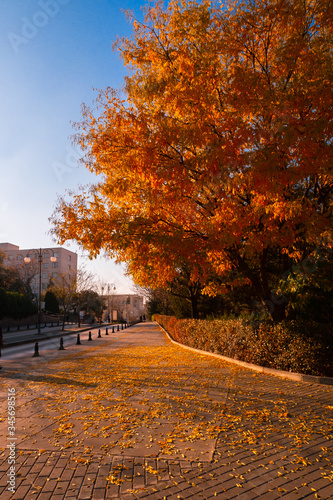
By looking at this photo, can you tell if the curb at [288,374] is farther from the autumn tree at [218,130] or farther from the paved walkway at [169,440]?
the autumn tree at [218,130]

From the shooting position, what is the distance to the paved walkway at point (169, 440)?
349 centimetres

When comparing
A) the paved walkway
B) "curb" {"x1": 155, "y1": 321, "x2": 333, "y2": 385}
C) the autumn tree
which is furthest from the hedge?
the autumn tree

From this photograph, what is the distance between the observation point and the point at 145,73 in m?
8.88

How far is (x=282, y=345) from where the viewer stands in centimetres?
944

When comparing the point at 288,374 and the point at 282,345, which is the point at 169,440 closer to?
the point at 288,374

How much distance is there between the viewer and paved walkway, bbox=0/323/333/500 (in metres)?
3.49

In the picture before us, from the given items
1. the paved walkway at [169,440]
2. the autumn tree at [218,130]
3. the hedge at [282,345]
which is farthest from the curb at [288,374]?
the autumn tree at [218,130]

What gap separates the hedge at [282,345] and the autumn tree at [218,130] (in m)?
2.50

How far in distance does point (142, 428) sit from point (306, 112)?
7.20 metres

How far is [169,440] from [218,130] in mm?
6613

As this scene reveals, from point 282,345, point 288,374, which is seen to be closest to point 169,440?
point 288,374

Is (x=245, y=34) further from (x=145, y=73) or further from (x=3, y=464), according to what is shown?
(x=3, y=464)

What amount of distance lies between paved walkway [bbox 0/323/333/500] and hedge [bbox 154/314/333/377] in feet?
2.64

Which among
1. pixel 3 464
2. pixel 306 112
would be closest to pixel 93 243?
pixel 3 464
